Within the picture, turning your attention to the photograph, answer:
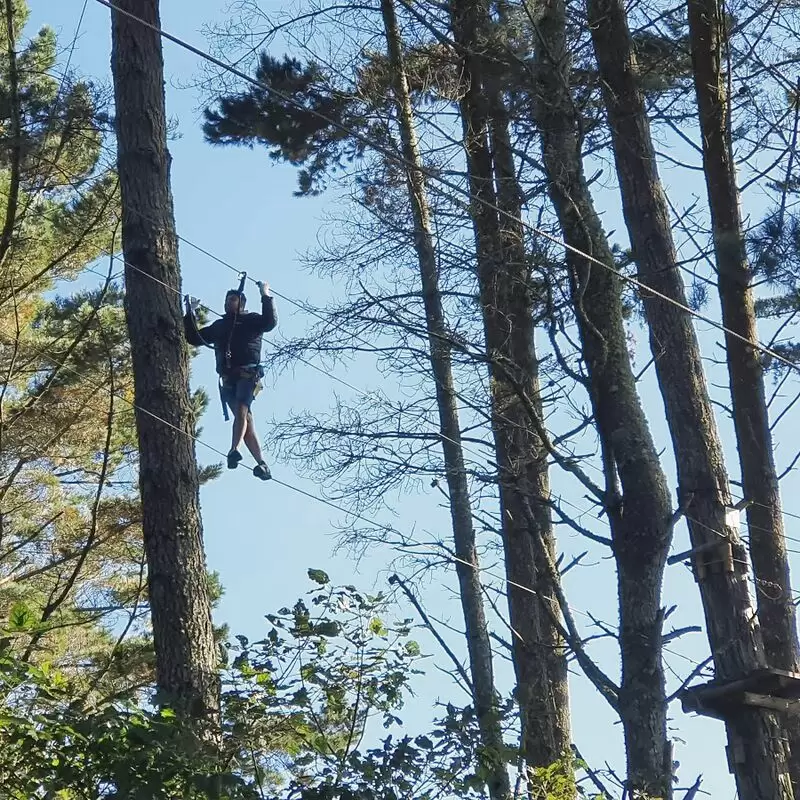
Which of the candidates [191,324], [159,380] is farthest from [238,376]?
[159,380]

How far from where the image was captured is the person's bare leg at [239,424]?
1041 centimetres

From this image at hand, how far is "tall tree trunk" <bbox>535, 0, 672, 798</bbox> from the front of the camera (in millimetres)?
8062

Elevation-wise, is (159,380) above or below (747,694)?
above

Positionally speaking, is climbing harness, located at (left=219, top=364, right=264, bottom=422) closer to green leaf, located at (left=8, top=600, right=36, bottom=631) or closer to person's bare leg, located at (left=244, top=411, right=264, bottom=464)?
person's bare leg, located at (left=244, top=411, right=264, bottom=464)

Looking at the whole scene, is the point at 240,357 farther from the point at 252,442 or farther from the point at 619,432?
the point at 619,432

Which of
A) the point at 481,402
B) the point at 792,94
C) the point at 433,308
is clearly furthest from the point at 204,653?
the point at 792,94

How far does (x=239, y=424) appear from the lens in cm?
1046

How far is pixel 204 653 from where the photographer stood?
6.75 metres

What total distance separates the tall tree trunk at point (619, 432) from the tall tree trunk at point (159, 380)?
2444mm

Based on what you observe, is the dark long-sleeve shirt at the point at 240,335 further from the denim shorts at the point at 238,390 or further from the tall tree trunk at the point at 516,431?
the tall tree trunk at the point at 516,431

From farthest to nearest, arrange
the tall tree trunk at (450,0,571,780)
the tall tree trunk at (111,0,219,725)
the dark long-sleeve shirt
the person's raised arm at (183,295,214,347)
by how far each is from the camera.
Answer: the dark long-sleeve shirt < the tall tree trunk at (450,0,571,780) < the person's raised arm at (183,295,214,347) < the tall tree trunk at (111,0,219,725)

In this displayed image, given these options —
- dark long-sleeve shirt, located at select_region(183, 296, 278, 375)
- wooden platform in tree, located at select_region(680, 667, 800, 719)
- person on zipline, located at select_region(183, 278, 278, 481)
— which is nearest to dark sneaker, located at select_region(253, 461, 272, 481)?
person on zipline, located at select_region(183, 278, 278, 481)

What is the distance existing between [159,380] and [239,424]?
3028mm

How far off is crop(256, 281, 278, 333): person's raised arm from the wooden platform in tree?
13.3ft
